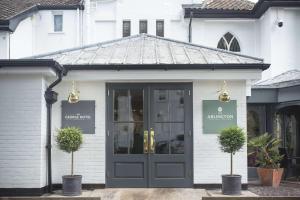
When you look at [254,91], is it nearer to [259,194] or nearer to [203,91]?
[203,91]

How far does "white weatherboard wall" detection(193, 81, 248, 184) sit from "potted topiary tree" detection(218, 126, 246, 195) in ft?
2.84

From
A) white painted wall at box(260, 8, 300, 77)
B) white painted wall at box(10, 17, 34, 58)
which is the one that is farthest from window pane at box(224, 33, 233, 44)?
white painted wall at box(10, 17, 34, 58)

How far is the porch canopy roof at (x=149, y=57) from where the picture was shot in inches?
449

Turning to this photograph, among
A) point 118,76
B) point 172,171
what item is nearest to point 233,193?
point 172,171

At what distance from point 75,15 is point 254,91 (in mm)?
11591

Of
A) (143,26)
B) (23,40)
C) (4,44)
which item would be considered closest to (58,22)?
(23,40)

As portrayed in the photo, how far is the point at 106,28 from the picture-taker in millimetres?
24000

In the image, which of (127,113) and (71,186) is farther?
(127,113)

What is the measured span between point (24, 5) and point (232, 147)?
52.2ft

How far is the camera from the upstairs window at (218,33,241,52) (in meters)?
23.3

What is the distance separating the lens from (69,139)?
10.7 metres

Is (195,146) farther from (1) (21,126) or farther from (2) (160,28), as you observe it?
(2) (160,28)

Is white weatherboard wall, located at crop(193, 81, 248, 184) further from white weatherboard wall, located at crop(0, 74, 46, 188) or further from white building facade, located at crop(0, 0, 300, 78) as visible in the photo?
white building facade, located at crop(0, 0, 300, 78)

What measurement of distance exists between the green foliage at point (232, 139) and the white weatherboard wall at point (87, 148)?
9.55 feet
